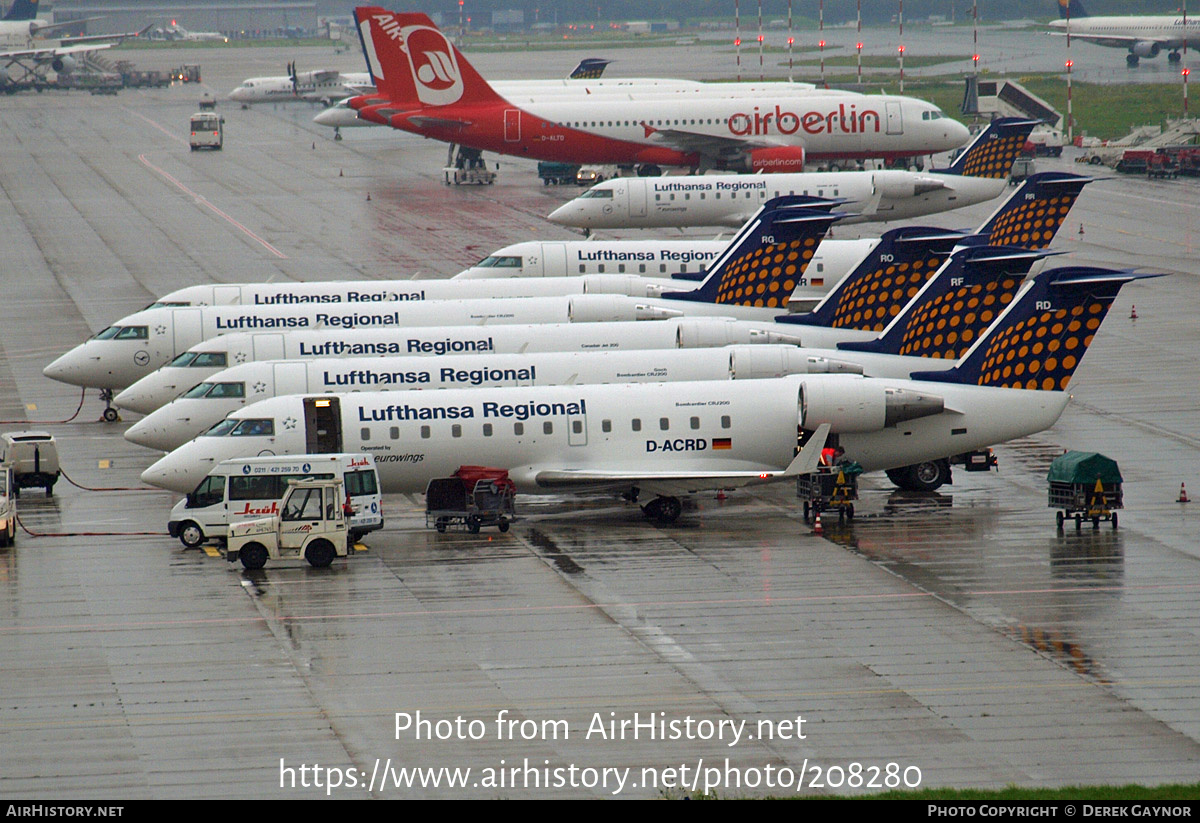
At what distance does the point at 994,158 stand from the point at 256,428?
53.8m

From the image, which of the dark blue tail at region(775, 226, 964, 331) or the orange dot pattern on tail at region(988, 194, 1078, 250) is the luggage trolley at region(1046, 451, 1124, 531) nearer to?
the dark blue tail at region(775, 226, 964, 331)

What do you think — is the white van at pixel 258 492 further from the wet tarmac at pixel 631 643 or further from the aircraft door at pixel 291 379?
the aircraft door at pixel 291 379

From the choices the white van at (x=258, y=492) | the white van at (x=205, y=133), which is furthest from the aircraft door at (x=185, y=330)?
the white van at (x=205, y=133)

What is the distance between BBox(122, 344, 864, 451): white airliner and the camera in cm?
4228

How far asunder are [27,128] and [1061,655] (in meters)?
134

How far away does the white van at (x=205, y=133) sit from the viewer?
128375 millimetres

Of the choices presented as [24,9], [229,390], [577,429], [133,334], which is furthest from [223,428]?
[24,9]

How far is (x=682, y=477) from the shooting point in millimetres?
38438

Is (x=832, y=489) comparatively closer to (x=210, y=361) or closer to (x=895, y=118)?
(x=210, y=361)

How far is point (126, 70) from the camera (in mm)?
198750

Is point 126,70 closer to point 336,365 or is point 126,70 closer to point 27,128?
point 27,128

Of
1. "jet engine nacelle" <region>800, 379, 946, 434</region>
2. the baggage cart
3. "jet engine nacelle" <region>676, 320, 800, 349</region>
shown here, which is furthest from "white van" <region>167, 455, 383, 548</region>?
"jet engine nacelle" <region>676, 320, 800, 349</region>

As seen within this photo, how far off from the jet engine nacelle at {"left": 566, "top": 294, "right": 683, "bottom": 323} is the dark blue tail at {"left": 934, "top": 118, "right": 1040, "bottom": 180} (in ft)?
117

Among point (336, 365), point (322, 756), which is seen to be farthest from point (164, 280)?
point (322, 756)
